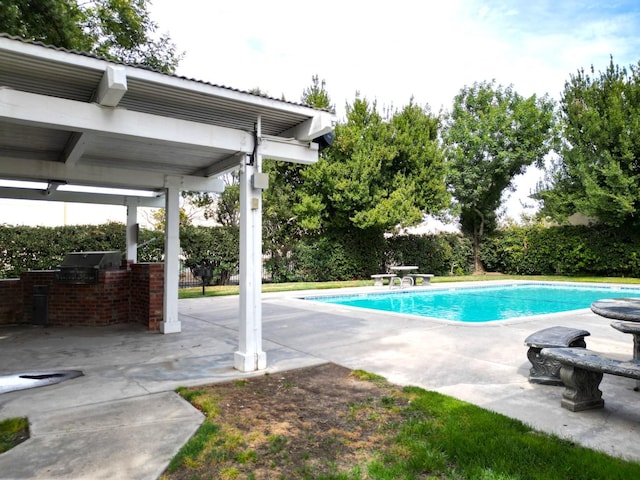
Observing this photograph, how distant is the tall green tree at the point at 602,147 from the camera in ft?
56.7

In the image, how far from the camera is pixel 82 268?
8047 mm

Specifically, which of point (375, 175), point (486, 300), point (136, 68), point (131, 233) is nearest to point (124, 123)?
point (136, 68)

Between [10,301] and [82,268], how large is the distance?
163 cm

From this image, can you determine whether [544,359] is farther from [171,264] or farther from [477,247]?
[477,247]

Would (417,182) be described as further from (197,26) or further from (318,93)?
(197,26)

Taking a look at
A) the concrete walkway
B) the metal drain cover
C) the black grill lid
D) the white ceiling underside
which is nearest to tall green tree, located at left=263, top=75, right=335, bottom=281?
the concrete walkway

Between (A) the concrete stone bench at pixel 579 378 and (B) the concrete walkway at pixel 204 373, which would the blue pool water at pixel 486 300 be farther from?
(A) the concrete stone bench at pixel 579 378

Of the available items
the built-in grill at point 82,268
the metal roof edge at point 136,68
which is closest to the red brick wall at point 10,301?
the built-in grill at point 82,268

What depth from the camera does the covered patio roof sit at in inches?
147

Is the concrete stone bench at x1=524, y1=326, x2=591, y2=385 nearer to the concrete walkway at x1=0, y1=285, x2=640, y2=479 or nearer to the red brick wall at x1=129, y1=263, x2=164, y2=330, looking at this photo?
the concrete walkway at x1=0, y1=285, x2=640, y2=479

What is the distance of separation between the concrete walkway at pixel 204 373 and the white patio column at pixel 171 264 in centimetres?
29

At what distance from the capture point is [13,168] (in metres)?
6.08

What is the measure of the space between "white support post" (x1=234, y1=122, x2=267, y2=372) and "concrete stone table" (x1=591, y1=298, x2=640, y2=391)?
11.5 feet

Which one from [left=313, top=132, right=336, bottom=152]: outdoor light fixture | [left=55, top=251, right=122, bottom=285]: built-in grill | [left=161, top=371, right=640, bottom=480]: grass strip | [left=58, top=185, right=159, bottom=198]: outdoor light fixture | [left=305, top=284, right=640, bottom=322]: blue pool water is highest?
[left=313, top=132, right=336, bottom=152]: outdoor light fixture
